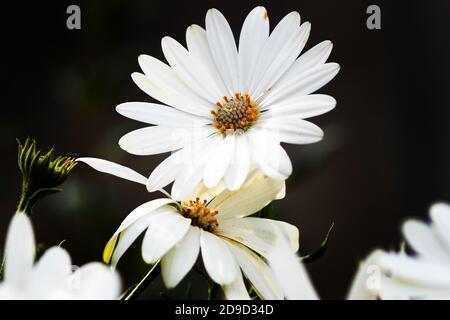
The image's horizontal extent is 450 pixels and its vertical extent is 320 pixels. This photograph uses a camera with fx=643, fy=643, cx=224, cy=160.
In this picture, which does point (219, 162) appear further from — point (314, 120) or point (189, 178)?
point (314, 120)

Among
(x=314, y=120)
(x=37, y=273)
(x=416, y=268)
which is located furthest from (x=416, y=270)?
(x=314, y=120)

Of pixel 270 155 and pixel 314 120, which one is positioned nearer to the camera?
pixel 270 155

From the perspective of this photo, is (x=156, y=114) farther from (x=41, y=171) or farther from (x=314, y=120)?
(x=314, y=120)

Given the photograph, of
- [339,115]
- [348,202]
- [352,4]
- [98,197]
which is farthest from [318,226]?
[352,4]

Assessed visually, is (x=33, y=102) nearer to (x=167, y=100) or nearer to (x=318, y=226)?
(x=318, y=226)
